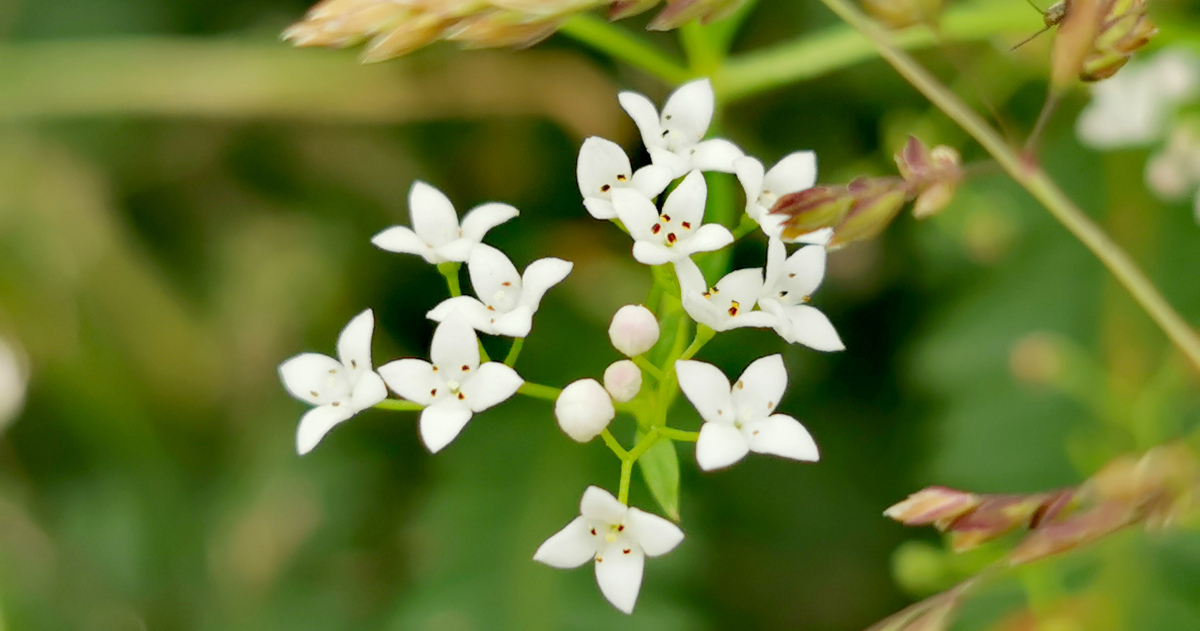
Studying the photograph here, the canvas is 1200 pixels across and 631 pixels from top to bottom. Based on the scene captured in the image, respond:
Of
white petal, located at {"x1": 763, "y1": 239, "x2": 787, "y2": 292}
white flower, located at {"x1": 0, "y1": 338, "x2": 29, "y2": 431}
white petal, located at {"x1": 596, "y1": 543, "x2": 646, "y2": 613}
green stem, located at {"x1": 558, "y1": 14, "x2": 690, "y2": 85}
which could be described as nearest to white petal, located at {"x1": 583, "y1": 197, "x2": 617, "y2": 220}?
white petal, located at {"x1": 763, "y1": 239, "x2": 787, "y2": 292}

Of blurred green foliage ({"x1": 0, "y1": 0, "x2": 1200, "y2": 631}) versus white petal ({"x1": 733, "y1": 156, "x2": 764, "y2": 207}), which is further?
blurred green foliage ({"x1": 0, "y1": 0, "x2": 1200, "y2": 631})

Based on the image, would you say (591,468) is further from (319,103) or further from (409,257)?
(319,103)

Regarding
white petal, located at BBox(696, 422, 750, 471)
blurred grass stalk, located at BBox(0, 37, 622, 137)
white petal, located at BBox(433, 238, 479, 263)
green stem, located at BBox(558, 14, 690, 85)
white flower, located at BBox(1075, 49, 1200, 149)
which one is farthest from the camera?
blurred grass stalk, located at BBox(0, 37, 622, 137)

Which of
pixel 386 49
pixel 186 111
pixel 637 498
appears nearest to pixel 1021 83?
pixel 637 498

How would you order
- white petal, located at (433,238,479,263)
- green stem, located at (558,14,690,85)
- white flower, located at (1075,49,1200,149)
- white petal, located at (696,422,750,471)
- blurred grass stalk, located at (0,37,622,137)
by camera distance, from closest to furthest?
white petal, located at (696,422,750,471) < white petal, located at (433,238,479,263) < green stem, located at (558,14,690,85) < white flower, located at (1075,49,1200,149) < blurred grass stalk, located at (0,37,622,137)

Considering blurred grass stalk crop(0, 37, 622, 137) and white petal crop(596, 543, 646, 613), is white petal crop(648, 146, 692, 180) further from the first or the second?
blurred grass stalk crop(0, 37, 622, 137)

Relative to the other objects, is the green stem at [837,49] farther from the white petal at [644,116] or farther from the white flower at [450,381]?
the white flower at [450,381]
